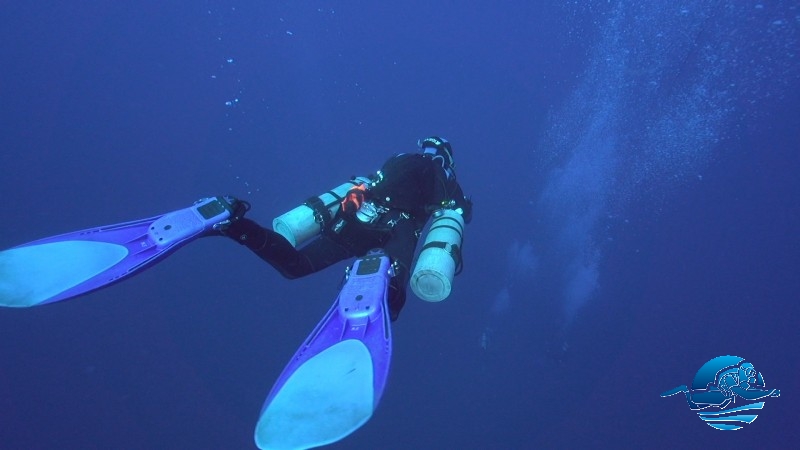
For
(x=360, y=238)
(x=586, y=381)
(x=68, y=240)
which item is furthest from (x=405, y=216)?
(x=586, y=381)

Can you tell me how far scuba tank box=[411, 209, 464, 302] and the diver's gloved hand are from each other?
1.56m

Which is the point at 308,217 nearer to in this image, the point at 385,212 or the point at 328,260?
the point at 328,260

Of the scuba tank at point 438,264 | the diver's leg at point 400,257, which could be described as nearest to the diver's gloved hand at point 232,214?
the diver's leg at point 400,257

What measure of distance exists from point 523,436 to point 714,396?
5844 mm

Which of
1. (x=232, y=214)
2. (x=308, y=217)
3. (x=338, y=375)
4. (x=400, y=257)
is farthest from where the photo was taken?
(x=308, y=217)

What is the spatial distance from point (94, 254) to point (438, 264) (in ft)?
9.10

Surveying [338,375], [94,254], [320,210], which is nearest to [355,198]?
[320,210]

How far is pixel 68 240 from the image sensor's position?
3.54m

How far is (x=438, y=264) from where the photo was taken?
382 cm

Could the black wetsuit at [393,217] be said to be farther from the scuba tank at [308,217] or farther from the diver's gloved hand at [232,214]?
the diver's gloved hand at [232,214]

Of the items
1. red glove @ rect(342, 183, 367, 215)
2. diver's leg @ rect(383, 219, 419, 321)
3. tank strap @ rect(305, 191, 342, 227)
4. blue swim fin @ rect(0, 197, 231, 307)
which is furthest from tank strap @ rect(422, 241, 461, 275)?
blue swim fin @ rect(0, 197, 231, 307)

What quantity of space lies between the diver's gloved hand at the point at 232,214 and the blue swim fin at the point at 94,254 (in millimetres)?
27

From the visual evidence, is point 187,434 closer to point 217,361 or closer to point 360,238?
point 217,361

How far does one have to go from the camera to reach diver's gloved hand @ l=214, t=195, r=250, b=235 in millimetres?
3562
